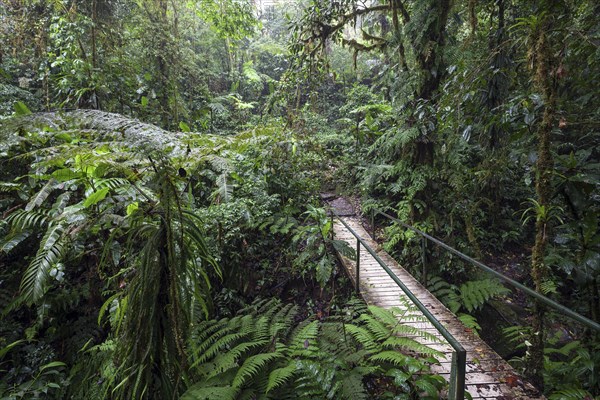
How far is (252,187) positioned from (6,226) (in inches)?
128

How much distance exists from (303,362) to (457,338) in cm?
177

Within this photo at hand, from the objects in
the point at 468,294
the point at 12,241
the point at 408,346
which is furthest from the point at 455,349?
the point at 12,241

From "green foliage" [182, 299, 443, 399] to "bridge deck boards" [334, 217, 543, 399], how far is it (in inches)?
11.9

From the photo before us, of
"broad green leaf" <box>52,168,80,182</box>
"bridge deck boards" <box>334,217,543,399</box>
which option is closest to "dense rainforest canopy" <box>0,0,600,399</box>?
"broad green leaf" <box>52,168,80,182</box>

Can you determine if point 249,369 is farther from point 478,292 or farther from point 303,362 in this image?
point 478,292

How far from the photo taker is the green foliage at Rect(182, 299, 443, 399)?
232 centimetres

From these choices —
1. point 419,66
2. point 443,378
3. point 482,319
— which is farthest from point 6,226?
point 482,319

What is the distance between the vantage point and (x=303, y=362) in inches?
98.3

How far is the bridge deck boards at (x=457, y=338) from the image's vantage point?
8.18ft

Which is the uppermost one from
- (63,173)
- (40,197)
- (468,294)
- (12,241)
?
(63,173)

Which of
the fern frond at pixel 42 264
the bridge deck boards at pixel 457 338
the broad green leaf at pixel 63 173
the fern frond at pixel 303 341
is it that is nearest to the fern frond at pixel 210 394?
the fern frond at pixel 303 341

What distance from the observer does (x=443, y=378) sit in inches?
96.5

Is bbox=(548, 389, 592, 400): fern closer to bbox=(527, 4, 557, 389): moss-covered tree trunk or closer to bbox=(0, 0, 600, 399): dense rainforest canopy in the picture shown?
bbox=(0, 0, 600, 399): dense rainforest canopy

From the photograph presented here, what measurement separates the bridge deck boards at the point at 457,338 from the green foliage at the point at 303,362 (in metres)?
0.30
